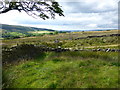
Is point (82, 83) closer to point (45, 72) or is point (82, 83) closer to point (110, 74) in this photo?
point (110, 74)

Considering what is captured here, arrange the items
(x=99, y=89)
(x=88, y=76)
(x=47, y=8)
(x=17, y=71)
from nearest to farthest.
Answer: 1. (x=99, y=89)
2. (x=88, y=76)
3. (x=17, y=71)
4. (x=47, y=8)

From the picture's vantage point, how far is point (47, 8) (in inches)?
876

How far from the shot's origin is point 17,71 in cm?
1152

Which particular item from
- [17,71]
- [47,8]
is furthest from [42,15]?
[17,71]

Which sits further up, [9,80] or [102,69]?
[102,69]

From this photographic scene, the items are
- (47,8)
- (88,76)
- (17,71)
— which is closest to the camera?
(88,76)

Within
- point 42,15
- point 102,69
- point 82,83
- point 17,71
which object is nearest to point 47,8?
point 42,15

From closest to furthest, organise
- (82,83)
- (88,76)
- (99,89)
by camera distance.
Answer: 1. (99,89)
2. (82,83)
3. (88,76)

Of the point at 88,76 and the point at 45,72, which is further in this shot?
the point at 45,72

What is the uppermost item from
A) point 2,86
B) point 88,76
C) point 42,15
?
point 42,15

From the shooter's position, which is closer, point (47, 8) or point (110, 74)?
point (110, 74)

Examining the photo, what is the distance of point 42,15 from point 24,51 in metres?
7.42

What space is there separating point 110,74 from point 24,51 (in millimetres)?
12350

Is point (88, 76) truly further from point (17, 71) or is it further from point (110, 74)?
point (17, 71)
